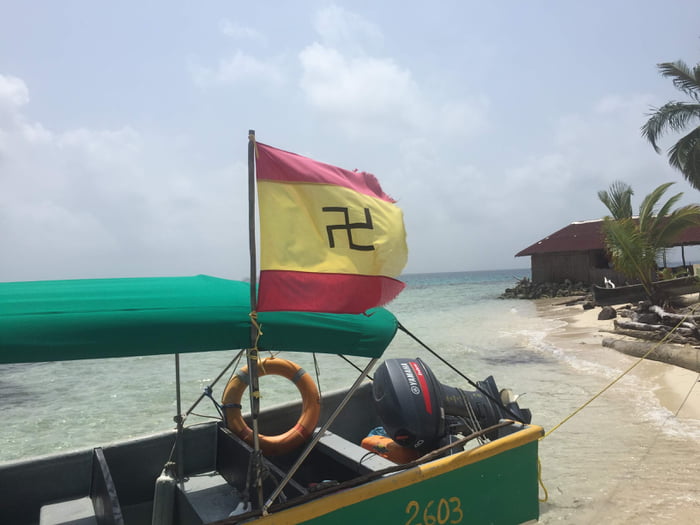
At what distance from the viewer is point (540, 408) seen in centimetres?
896

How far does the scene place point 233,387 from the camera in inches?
167

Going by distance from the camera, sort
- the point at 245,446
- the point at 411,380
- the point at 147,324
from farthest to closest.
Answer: the point at 411,380 → the point at 245,446 → the point at 147,324

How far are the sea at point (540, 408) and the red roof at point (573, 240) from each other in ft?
40.8

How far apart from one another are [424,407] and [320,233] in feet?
6.37

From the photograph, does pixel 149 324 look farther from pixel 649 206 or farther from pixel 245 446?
pixel 649 206

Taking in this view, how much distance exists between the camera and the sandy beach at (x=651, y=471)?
15.8 feet

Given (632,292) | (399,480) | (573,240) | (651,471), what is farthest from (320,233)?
(573,240)

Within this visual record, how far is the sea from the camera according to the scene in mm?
5277

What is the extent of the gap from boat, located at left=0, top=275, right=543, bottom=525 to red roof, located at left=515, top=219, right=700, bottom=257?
98.2 feet

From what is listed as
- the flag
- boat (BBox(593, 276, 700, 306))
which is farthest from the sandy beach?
boat (BBox(593, 276, 700, 306))

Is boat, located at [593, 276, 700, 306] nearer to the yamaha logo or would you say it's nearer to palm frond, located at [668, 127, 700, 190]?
palm frond, located at [668, 127, 700, 190]

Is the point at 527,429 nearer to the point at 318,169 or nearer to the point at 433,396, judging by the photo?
the point at 433,396

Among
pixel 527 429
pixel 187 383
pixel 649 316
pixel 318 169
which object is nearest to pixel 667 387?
pixel 649 316

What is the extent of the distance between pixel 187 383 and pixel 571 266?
28.1 meters
